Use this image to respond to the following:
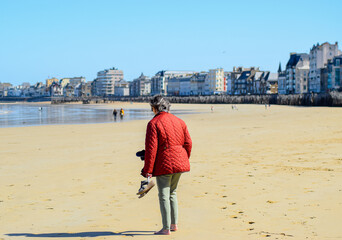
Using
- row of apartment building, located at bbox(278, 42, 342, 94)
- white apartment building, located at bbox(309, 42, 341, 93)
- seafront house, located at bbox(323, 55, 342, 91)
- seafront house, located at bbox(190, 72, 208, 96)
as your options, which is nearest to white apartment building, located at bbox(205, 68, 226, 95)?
seafront house, located at bbox(190, 72, 208, 96)

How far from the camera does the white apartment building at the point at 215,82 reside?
180125mm

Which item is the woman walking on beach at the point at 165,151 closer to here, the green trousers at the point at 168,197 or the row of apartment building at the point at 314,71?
the green trousers at the point at 168,197

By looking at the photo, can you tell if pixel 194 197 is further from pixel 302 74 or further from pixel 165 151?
pixel 302 74

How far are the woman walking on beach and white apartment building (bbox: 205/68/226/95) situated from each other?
17462cm

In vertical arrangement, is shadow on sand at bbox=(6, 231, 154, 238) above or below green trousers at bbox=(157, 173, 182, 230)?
below

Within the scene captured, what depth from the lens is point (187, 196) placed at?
780 cm

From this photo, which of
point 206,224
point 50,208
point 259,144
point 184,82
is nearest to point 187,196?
point 206,224

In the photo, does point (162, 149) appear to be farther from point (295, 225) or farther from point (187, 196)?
point (187, 196)

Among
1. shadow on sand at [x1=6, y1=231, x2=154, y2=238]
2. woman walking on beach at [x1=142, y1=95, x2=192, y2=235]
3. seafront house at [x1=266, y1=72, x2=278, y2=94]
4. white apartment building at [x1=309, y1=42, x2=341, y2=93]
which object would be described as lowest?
shadow on sand at [x1=6, y1=231, x2=154, y2=238]

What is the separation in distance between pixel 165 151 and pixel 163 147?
0.18ft

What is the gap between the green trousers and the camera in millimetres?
5520

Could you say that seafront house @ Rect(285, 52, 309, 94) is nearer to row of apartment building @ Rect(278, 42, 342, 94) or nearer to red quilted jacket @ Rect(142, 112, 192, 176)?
row of apartment building @ Rect(278, 42, 342, 94)

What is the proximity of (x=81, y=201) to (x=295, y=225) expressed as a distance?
3.66 metres

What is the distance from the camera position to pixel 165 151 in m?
5.42
